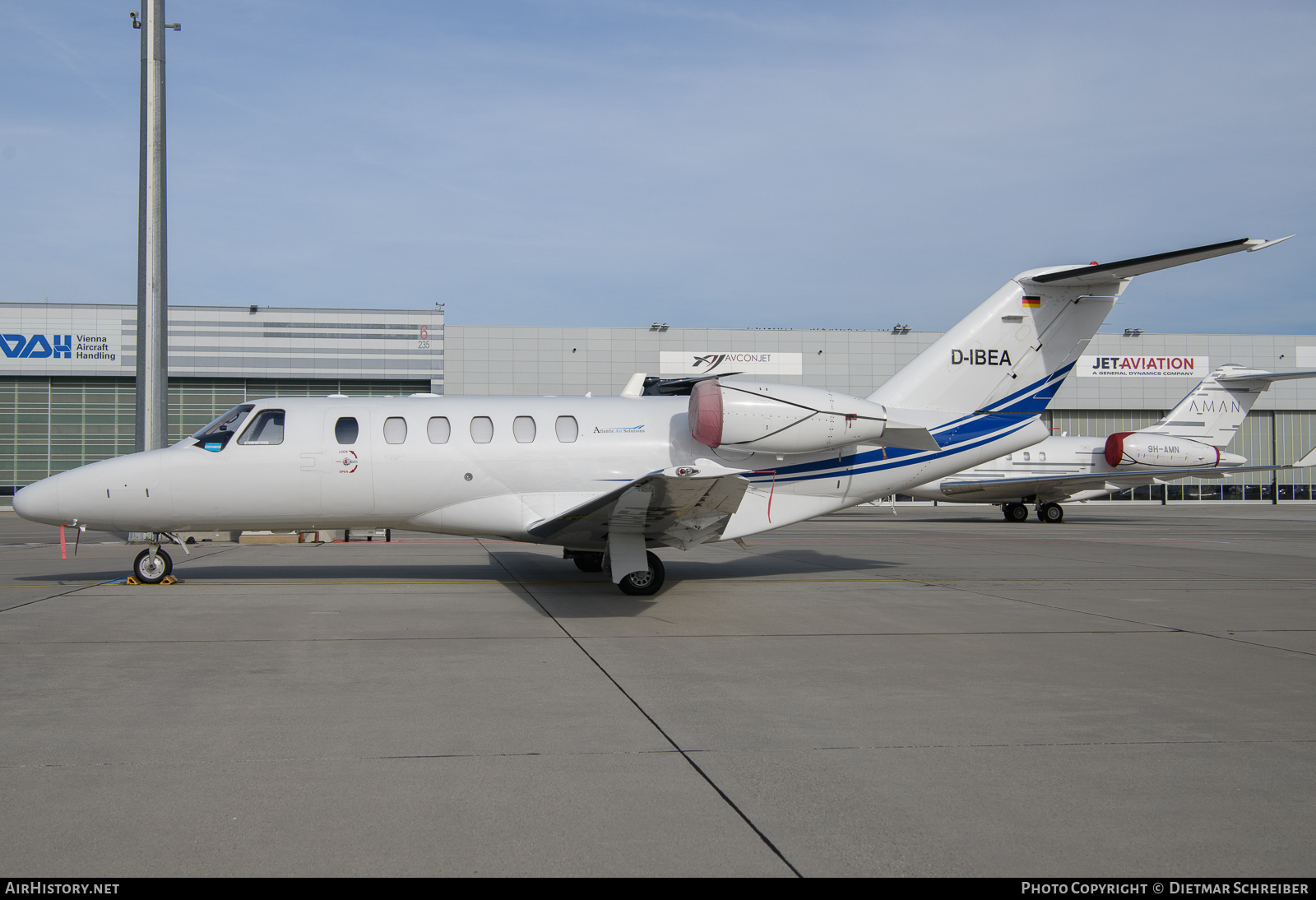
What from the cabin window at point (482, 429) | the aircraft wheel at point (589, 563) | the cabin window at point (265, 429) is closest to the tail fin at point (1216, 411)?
the aircraft wheel at point (589, 563)

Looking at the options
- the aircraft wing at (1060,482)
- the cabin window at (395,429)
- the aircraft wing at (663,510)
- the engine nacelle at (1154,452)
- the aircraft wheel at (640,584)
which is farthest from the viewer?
the engine nacelle at (1154,452)

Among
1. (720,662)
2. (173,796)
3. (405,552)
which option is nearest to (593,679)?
(720,662)

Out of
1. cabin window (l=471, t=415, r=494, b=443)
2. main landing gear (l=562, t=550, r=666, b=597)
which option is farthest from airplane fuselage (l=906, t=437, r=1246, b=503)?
cabin window (l=471, t=415, r=494, b=443)

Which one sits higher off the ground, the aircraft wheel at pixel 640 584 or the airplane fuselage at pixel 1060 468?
the airplane fuselage at pixel 1060 468

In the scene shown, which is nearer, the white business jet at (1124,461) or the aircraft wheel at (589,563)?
the aircraft wheel at (589,563)

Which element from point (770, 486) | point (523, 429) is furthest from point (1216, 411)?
point (523, 429)

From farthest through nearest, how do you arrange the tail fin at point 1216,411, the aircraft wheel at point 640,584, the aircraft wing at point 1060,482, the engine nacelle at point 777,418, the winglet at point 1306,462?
the tail fin at point 1216,411, the winglet at point 1306,462, the aircraft wing at point 1060,482, the engine nacelle at point 777,418, the aircraft wheel at point 640,584

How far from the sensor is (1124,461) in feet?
111

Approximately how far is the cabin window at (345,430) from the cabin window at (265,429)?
2.54ft

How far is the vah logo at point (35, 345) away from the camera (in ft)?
147

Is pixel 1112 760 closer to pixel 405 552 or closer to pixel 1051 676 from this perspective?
pixel 1051 676

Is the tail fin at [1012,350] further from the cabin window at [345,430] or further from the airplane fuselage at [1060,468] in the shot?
the airplane fuselage at [1060,468]

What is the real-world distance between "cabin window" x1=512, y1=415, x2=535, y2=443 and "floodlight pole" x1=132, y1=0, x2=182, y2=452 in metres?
12.7

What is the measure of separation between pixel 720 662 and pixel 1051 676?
261 cm
